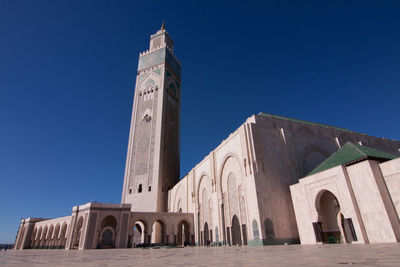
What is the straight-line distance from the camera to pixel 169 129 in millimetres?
30984

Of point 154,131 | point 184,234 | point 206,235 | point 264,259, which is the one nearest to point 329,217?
point 206,235

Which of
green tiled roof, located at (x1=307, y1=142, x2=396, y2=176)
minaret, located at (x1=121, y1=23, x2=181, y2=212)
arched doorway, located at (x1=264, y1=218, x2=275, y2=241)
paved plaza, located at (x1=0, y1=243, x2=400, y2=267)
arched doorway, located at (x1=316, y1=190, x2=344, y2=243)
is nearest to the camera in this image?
paved plaza, located at (x1=0, y1=243, x2=400, y2=267)

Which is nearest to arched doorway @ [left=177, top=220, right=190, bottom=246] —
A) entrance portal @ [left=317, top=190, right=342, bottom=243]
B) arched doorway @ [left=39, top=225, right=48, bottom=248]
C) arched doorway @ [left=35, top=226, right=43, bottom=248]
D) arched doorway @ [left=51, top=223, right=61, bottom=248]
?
entrance portal @ [left=317, top=190, right=342, bottom=243]

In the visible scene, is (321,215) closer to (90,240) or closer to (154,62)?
(90,240)

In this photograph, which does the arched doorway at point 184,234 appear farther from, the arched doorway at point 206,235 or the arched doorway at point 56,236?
the arched doorway at point 56,236

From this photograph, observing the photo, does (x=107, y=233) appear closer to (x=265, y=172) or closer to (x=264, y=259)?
(x=265, y=172)

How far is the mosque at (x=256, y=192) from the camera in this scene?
33.2 feet

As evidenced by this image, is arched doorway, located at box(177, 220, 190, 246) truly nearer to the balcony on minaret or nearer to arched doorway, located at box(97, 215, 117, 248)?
arched doorway, located at box(97, 215, 117, 248)

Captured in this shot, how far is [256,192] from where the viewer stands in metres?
13.0

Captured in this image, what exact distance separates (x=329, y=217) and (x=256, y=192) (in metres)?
4.05

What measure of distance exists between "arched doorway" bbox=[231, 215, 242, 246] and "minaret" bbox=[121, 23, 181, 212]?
40.1 feet

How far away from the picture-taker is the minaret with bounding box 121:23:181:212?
26766 millimetres

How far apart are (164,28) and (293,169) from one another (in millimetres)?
34448

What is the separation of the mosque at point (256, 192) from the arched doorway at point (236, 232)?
0.23 ft
